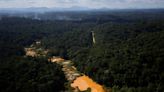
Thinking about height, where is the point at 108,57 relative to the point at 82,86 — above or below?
above

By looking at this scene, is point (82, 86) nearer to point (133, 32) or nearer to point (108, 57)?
point (108, 57)

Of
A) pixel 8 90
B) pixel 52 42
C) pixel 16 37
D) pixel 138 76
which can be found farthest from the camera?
pixel 16 37

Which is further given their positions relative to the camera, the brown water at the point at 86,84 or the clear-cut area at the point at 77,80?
the clear-cut area at the point at 77,80

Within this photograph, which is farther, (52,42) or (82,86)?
(52,42)

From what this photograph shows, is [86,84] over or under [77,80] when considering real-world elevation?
under

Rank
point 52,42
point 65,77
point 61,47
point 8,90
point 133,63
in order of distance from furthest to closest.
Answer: point 52,42
point 61,47
point 65,77
point 133,63
point 8,90

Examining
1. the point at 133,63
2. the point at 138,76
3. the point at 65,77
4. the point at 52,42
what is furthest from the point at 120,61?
the point at 52,42

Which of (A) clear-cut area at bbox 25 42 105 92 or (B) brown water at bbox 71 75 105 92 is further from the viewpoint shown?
(A) clear-cut area at bbox 25 42 105 92

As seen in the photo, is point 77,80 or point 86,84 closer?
point 86,84

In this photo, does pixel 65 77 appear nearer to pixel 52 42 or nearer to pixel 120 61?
pixel 120 61
